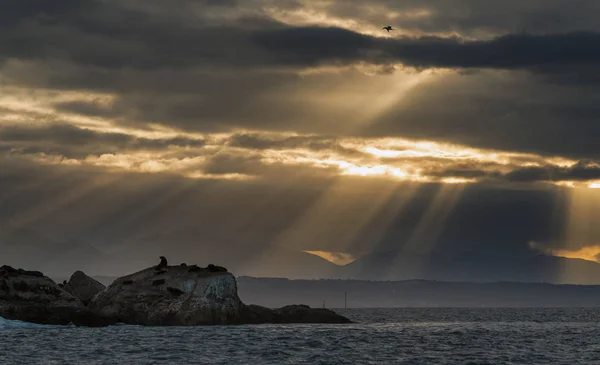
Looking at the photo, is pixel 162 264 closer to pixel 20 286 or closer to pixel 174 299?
pixel 174 299

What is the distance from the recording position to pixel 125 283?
166750 millimetres

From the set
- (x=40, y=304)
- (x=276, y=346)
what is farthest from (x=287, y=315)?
(x=276, y=346)

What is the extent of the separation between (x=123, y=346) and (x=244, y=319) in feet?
178

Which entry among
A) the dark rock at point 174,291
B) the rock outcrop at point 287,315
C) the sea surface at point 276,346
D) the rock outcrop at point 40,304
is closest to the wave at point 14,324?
the sea surface at point 276,346

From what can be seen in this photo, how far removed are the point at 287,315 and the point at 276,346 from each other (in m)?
65.9

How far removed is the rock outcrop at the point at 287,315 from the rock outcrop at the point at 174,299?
7930 millimetres

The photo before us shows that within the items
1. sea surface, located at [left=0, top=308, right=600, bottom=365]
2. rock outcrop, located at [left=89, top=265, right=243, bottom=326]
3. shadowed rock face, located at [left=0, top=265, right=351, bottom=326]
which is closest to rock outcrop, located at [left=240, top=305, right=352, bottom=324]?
shadowed rock face, located at [left=0, top=265, right=351, bottom=326]

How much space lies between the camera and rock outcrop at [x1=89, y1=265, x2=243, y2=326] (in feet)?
529

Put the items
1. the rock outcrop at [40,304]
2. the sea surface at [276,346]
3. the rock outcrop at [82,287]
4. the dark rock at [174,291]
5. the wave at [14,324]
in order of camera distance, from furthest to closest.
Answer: the rock outcrop at [82,287], the dark rock at [174,291], the rock outcrop at [40,304], the wave at [14,324], the sea surface at [276,346]

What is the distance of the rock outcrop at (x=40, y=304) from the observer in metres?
160

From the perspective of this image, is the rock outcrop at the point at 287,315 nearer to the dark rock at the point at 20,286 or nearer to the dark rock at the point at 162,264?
the dark rock at the point at 162,264

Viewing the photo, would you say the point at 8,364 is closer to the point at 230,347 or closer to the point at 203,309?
the point at 230,347

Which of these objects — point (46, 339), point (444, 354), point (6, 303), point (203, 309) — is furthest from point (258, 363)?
point (6, 303)

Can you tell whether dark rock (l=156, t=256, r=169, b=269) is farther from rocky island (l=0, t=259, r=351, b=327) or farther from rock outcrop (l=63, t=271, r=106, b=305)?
rock outcrop (l=63, t=271, r=106, b=305)
